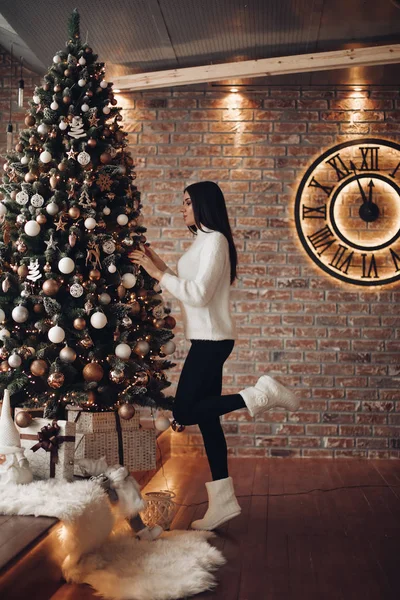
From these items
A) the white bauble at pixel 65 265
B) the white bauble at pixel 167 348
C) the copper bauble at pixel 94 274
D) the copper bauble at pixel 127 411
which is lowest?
the copper bauble at pixel 127 411

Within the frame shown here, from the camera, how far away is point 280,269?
15.4ft

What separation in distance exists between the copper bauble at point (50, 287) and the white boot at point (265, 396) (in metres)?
0.87

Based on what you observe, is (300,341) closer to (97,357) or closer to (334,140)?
(334,140)

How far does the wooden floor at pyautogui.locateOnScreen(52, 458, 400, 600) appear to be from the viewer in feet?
7.59

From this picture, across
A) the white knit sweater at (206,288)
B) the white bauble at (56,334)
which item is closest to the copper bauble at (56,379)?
the white bauble at (56,334)

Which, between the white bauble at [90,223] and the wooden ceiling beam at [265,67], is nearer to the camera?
the white bauble at [90,223]

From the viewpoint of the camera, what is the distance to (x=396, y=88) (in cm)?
466

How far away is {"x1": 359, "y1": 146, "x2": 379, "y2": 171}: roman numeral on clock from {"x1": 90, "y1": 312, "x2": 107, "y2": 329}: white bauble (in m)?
2.58

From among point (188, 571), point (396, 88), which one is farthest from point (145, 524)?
point (396, 88)

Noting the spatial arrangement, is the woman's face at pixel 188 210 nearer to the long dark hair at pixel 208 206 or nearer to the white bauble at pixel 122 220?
the long dark hair at pixel 208 206

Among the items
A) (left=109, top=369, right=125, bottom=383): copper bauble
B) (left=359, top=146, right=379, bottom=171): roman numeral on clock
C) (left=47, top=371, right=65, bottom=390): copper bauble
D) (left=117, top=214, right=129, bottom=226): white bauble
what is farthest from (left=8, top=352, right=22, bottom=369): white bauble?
(left=359, top=146, right=379, bottom=171): roman numeral on clock

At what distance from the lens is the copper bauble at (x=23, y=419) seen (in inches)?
104

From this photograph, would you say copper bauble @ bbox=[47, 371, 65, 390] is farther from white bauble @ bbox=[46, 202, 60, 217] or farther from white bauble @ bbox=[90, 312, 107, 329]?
white bauble @ bbox=[46, 202, 60, 217]

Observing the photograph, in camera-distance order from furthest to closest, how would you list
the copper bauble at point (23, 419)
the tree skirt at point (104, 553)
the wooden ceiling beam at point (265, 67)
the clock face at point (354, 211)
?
the clock face at point (354, 211) → the wooden ceiling beam at point (265, 67) → the copper bauble at point (23, 419) → the tree skirt at point (104, 553)
